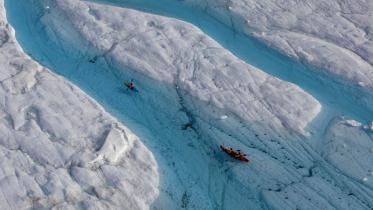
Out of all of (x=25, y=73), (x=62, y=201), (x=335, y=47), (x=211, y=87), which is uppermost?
(x=335, y=47)

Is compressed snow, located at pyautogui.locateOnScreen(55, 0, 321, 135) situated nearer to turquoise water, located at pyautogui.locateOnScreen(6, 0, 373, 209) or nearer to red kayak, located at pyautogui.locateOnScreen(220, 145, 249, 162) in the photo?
turquoise water, located at pyautogui.locateOnScreen(6, 0, 373, 209)

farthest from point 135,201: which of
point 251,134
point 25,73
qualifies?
point 25,73

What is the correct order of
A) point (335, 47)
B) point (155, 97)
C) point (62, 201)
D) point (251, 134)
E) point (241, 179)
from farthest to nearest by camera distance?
point (335, 47) → point (155, 97) → point (251, 134) → point (241, 179) → point (62, 201)

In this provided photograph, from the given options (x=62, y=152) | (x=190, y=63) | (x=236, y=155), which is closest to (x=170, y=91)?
(x=190, y=63)

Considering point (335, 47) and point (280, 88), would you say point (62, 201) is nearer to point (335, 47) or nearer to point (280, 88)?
point (280, 88)

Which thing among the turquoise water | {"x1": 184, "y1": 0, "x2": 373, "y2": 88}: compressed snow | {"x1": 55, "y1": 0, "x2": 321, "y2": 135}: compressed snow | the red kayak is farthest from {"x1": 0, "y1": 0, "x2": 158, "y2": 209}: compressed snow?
{"x1": 184, "y1": 0, "x2": 373, "y2": 88}: compressed snow
